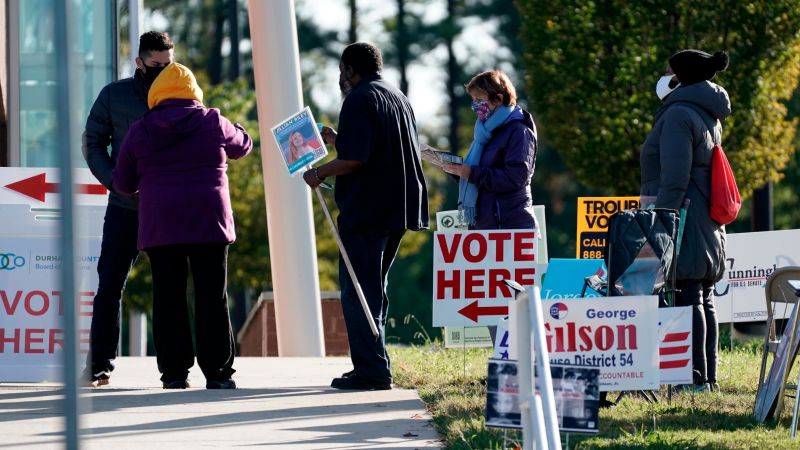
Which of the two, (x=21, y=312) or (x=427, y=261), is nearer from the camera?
(x=21, y=312)

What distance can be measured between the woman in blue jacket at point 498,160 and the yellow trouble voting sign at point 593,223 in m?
3.29

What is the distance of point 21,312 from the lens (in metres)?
8.89

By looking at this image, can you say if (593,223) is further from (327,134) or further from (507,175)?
(327,134)

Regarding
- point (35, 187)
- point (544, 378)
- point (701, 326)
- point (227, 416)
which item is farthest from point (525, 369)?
point (35, 187)

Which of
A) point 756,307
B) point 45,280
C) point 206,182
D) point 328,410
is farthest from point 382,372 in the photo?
point 756,307

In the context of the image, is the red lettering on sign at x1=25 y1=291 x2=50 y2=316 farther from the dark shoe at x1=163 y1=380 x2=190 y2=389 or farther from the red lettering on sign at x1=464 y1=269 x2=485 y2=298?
the red lettering on sign at x1=464 y1=269 x2=485 y2=298

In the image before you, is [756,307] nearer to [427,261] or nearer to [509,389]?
[509,389]

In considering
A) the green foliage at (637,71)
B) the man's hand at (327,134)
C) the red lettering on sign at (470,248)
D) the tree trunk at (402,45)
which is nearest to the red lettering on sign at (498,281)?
the red lettering on sign at (470,248)

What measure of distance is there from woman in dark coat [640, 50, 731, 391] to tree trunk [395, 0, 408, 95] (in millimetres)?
31588

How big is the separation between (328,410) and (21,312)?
7.44 ft

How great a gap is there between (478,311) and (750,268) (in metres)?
4.29

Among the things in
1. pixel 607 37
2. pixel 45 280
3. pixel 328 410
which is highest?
pixel 607 37

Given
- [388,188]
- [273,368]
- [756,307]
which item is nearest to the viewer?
[388,188]

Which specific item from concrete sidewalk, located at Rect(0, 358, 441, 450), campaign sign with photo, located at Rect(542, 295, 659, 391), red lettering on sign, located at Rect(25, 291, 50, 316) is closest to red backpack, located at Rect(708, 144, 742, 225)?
campaign sign with photo, located at Rect(542, 295, 659, 391)
